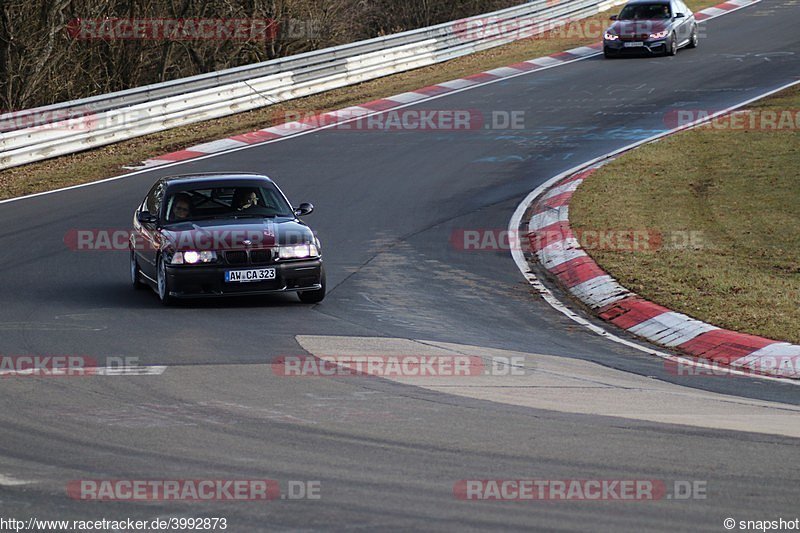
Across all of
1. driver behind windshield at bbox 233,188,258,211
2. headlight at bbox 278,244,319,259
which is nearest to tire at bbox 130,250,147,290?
driver behind windshield at bbox 233,188,258,211

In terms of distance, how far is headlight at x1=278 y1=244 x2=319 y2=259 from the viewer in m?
12.2

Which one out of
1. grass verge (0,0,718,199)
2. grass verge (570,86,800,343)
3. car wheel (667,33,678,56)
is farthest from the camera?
car wheel (667,33,678,56)

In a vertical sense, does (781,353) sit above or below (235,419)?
below

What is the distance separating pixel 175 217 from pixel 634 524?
8.41 meters

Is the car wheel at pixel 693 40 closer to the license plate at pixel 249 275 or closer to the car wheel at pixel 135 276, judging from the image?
the car wheel at pixel 135 276

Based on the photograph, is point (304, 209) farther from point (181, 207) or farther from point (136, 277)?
point (136, 277)

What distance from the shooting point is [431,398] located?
8141 millimetres

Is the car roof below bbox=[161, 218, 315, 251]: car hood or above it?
above

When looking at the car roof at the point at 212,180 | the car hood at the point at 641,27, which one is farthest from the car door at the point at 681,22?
the car roof at the point at 212,180

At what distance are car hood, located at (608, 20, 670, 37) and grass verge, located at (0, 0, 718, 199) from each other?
2349 millimetres

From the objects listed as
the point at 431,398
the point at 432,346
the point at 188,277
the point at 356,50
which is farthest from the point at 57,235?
the point at 356,50

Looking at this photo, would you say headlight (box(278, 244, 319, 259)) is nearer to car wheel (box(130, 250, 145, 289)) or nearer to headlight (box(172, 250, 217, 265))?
headlight (box(172, 250, 217, 265))

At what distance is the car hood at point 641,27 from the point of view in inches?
1227

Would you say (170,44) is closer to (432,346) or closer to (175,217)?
(175,217)
